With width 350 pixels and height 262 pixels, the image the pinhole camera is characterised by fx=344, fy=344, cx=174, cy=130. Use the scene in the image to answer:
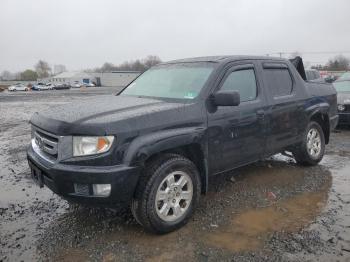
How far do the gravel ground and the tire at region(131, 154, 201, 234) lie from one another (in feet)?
0.54

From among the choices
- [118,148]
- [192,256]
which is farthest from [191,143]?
[192,256]

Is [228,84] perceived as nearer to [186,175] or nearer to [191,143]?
[191,143]

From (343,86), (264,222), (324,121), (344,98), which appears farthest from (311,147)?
(343,86)

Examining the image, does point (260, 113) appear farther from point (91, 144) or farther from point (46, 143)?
point (46, 143)

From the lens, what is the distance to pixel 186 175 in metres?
3.74

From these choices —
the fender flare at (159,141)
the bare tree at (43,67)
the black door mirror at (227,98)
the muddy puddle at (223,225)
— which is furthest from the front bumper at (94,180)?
the bare tree at (43,67)

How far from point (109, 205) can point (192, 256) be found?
920 mm

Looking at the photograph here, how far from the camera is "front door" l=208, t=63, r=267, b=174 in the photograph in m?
4.02

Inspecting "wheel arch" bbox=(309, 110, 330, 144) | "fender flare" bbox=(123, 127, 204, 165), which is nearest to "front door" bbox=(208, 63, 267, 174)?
"fender flare" bbox=(123, 127, 204, 165)

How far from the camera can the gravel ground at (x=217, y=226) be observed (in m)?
3.25

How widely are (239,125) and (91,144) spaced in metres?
1.90

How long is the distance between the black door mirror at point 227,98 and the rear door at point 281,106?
1.08 meters

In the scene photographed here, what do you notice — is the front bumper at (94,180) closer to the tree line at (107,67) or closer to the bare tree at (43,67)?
the tree line at (107,67)

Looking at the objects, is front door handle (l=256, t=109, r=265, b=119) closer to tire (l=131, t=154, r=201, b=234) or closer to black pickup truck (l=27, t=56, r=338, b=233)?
black pickup truck (l=27, t=56, r=338, b=233)
